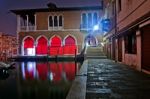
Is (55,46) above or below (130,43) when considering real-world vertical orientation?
above

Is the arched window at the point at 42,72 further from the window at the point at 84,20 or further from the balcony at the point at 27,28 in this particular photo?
the window at the point at 84,20

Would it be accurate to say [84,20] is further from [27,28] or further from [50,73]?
[50,73]

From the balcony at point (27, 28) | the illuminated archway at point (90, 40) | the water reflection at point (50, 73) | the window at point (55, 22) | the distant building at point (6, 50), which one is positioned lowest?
the water reflection at point (50, 73)

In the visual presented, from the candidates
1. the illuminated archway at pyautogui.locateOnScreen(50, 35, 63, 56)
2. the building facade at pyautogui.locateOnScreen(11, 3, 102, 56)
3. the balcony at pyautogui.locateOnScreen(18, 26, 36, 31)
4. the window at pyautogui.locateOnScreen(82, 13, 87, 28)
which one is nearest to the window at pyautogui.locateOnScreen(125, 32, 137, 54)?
the building facade at pyautogui.locateOnScreen(11, 3, 102, 56)

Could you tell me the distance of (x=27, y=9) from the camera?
39.8 meters

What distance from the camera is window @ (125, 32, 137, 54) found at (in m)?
14.4

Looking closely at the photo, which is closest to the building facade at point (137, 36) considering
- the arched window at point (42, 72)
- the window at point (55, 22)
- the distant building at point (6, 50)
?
the arched window at point (42, 72)

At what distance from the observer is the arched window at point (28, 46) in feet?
129

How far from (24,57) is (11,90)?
22.0 metres

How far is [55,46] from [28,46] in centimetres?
435

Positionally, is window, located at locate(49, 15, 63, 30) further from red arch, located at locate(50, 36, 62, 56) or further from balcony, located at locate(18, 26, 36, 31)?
balcony, located at locate(18, 26, 36, 31)

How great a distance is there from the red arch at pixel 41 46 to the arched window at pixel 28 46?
2.84 ft

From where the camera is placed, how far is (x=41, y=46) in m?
39.1

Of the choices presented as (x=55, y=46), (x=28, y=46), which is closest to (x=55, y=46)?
(x=55, y=46)
